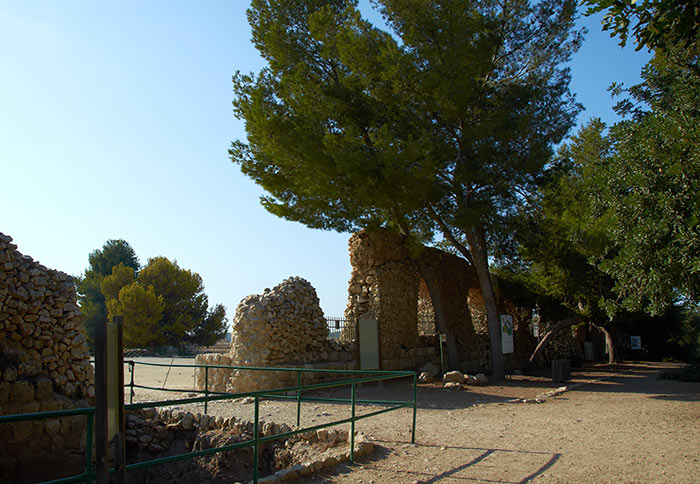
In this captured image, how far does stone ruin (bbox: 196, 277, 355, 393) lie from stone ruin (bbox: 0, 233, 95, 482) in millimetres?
3553

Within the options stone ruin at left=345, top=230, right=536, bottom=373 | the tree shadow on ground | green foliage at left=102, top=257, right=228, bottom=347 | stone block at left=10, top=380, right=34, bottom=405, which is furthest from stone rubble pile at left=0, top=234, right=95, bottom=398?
green foliage at left=102, top=257, right=228, bottom=347

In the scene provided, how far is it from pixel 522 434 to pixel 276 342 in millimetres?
6417

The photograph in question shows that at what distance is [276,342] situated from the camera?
12.3 meters

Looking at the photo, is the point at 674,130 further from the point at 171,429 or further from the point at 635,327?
the point at 635,327

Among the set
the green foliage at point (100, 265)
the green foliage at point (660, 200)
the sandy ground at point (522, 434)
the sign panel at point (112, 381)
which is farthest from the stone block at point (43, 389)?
the green foliage at point (100, 265)

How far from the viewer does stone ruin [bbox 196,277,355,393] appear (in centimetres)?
1188

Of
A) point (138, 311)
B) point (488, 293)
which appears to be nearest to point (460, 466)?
point (488, 293)

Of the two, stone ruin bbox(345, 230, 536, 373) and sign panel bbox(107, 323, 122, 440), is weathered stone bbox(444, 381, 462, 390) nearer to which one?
stone ruin bbox(345, 230, 536, 373)

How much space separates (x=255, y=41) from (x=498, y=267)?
11.9 m

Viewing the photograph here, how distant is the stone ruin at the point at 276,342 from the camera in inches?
468

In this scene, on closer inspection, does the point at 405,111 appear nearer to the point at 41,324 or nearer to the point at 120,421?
the point at 41,324

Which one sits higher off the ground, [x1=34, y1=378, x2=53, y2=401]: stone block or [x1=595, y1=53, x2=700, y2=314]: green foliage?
[x1=595, y1=53, x2=700, y2=314]: green foliage

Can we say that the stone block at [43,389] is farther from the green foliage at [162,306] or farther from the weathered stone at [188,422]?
the green foliage at [162,306]

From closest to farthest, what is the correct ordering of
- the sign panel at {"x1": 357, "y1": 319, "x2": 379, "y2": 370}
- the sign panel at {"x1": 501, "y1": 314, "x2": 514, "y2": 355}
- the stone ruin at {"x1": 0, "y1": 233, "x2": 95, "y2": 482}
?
the stone ruin at {"x1": 0, "y1": 233, "x2": 95, "y2": 482}
the sign panel at {"x1": 357, "y1": 319, "x2": 379, "y2": 370}
the sign panel at {"x1": 501, "y1": 314, "x2": 514, "y2": 355}
